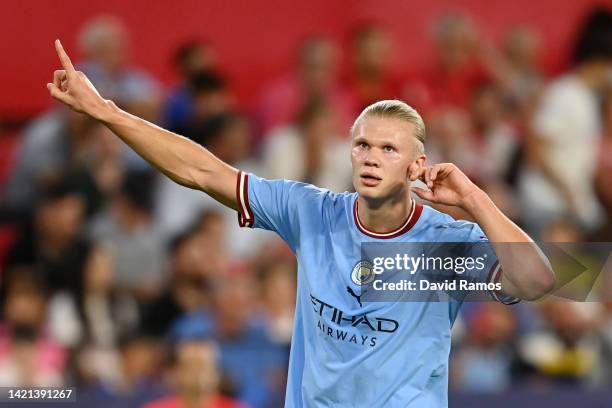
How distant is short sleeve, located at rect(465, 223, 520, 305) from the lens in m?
5.47

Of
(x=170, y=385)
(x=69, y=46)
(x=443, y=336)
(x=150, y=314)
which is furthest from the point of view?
(x=69, y=46)

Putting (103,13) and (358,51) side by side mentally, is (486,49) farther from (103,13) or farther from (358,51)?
(103,13)

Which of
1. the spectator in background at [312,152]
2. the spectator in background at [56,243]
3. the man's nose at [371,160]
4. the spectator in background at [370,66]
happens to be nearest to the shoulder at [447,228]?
the man's nose at [371,160]

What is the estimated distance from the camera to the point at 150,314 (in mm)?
9633

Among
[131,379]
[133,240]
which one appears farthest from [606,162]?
[131,379]

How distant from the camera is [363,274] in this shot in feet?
18.5

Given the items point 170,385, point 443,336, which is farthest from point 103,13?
point 443,336

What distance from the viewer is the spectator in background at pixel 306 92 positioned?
437 inches

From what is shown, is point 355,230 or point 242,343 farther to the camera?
point 242,343

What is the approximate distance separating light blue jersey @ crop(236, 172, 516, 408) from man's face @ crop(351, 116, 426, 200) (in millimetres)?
239

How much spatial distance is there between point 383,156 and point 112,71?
5599 millimetres

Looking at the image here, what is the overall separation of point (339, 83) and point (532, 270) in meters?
6.76

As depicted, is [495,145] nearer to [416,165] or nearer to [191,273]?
[191,273]

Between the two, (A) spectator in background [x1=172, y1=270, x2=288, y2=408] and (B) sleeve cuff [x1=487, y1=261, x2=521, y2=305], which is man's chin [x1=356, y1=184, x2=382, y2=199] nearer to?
(B) sleeve cuff [x1=487, y1=261, x2=521, y2=305]
